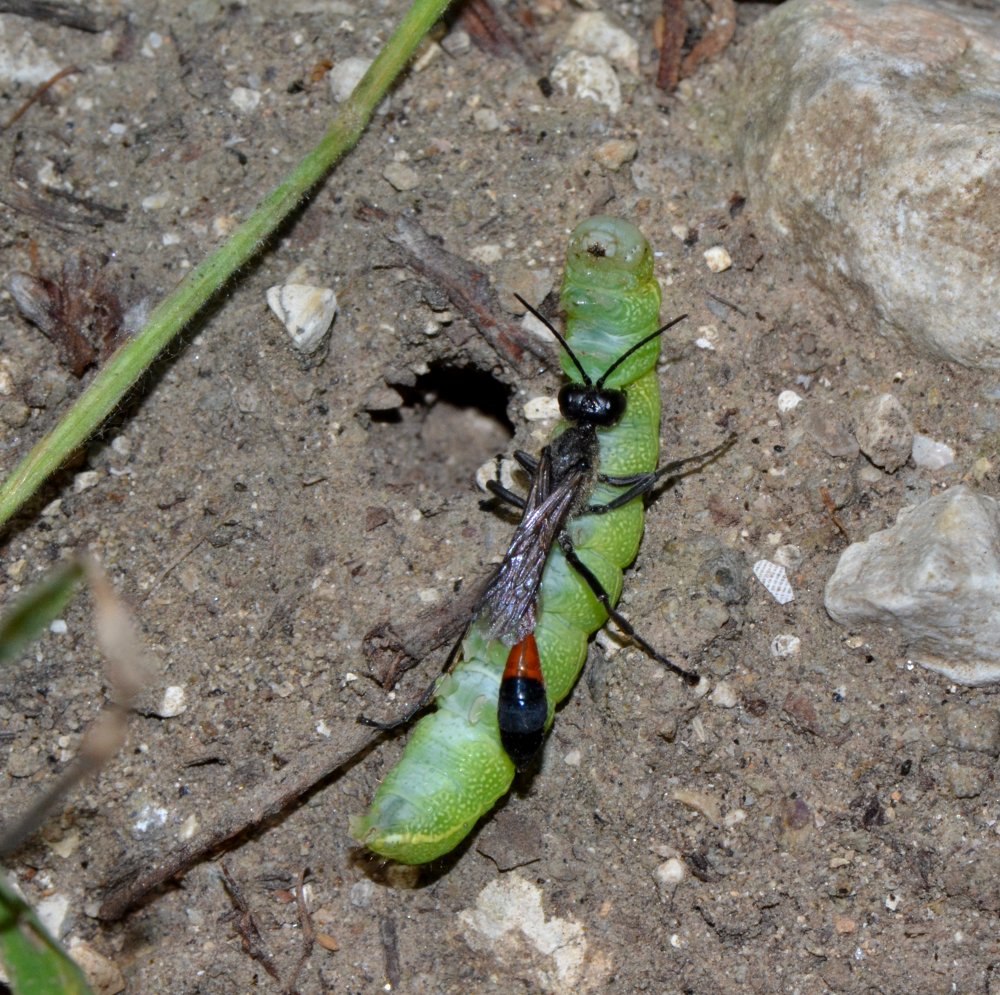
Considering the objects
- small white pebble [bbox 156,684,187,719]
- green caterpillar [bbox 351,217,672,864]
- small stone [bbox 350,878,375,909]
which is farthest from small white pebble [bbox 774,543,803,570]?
small white pebble [bbox 156,684,187,719]

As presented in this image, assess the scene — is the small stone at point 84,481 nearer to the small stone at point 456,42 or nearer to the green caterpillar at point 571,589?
the green caterpillar at point 571,589

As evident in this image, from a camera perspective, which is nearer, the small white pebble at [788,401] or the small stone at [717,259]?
the small white pebble at [788,401]

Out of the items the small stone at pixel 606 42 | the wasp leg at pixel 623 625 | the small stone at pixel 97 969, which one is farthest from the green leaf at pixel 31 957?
the small stone at pixel 606 42

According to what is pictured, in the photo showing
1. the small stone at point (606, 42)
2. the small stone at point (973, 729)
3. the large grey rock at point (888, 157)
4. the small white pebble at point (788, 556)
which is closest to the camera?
the small stone at point (973, 729)

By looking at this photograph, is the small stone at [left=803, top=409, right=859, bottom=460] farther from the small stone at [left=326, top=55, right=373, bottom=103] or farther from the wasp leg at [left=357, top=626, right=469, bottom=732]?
the small stone at [left=326, top=55, right=373, bottom=103]

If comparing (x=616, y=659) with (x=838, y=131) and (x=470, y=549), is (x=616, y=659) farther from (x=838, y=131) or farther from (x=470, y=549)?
(x=838, y=131)

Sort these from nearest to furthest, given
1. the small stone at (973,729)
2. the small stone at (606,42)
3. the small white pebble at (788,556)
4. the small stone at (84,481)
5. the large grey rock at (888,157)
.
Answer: the small stone at (973,729), the large grey rock at (888,157), the small white pebble at (788,556), the small stone at (84,481), the small stone at (606,42)
